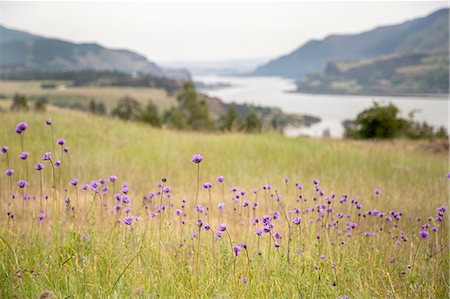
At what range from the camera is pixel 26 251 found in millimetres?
3260

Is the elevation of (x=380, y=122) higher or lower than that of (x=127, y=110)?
lower

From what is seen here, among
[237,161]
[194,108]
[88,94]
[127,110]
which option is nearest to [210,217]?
[237,161]

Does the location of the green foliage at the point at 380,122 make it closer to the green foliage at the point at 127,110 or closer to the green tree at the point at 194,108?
the green tree at the point at 194,108

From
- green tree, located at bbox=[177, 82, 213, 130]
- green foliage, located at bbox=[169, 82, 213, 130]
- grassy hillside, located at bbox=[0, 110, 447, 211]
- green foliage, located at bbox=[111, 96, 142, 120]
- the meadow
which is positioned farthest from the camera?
green foliage, located at bbox=[111, 96, 142, 120]

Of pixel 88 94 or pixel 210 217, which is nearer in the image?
pixel 210 217

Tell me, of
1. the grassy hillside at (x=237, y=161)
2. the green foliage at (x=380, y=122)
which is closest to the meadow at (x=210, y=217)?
the grassy hillside at (x=237, y=161)

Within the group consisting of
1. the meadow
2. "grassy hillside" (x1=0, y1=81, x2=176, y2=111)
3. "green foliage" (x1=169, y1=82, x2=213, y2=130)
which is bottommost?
the meadow

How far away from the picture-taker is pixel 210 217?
218 inches

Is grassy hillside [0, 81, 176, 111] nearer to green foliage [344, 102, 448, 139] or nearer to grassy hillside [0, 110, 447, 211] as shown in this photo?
green foliage [344, 102, 448, 139]

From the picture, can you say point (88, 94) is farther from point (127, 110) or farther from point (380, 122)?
point (380, 122)

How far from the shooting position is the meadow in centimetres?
278

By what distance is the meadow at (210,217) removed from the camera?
2.78 meters


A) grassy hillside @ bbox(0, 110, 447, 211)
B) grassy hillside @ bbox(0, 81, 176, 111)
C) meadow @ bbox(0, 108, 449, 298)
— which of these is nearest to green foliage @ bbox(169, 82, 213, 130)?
meadow @ bbox(0, 108, 449, 298)

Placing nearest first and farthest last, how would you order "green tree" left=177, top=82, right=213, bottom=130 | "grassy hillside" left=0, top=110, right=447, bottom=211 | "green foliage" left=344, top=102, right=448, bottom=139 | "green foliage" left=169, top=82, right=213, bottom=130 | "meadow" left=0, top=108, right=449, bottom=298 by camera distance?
"meadow" left=0, top=108, right=449, bottom=298, "grassy hillside" left=0, top=110, right=447, bottom=211, "green foliage" left=344, top=102, right=448, bottom=139, "green tree" left=177, top=82, right=213, bottom=130, "green foliage" left=169, top=82, right=213, bottom=130
